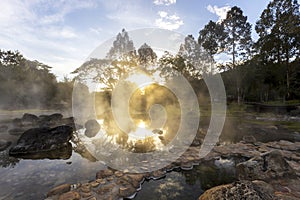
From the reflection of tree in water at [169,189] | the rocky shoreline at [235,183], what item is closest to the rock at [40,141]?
the rocky shoreline at [235,183]

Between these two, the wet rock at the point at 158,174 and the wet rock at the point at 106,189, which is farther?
the wet rock at the point at 158,174

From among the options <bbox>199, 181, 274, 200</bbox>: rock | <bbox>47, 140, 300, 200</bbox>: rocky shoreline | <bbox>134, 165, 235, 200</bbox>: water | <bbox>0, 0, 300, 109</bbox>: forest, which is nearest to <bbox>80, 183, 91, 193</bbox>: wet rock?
<bbox>47, 140, 300, 200</bbox>: rocky shoreline

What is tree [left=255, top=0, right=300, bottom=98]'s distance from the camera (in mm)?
18594

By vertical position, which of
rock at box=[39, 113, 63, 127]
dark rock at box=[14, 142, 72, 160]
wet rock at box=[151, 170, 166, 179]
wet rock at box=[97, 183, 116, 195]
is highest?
rock at box=[39, 113, 63, 127]

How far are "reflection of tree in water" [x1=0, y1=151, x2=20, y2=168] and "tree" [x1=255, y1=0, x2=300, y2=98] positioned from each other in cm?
2712

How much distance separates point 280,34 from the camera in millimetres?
20531

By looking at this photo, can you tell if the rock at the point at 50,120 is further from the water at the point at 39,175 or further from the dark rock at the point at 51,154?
the water at the point at 39,175

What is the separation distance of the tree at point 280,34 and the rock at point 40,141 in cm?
2566

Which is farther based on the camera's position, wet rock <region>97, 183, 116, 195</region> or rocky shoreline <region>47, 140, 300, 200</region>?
wet rock <region>97, 183, 116, 195</region>

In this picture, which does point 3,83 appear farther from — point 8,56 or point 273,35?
point 273,35

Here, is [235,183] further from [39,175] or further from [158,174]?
[39,175]

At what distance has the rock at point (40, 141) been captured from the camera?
249 inches

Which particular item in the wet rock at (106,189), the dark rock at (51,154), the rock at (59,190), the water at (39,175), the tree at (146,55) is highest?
the tree at (146,55)

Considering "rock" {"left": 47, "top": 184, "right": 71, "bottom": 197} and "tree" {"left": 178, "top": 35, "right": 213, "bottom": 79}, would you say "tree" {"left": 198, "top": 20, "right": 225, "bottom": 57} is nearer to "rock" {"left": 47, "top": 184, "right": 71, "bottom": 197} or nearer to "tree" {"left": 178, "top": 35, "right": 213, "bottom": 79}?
"tree" {"left": 178, "top": 35, "right": 213, "bottom": 79}
